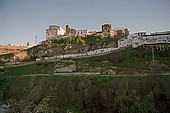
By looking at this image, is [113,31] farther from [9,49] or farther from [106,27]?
[9,49]

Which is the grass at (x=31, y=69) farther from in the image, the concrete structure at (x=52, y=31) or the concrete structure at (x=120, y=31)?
the concrete structure at (x=120, y=31)

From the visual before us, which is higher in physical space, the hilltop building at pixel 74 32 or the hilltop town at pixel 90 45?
the hilltop building at pixel 74 32

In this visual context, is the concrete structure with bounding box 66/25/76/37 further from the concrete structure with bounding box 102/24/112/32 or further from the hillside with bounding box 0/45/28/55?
the hillside with bounding box 0/45/28/55

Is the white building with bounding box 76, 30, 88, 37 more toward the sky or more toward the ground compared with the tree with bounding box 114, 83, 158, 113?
more toward the sky

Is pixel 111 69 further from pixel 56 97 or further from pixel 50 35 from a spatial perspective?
pixel 50 35

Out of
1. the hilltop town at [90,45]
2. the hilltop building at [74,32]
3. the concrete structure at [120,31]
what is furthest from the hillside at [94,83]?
the hilltop building at [74,32]

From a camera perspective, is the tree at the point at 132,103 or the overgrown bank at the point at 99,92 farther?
the overgrown bank at the point at 99,92

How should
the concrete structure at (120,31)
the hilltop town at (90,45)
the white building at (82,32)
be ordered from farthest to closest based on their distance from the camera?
the white building at (82,32), the concrete structure at (120,31), the hilltop town at (90,45)

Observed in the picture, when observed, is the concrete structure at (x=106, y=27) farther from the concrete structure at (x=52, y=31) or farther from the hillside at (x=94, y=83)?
the hillside at (x=94, y=83)

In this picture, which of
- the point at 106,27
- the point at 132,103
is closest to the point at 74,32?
the point at 106,27

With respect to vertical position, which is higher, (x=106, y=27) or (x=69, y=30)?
(x=106, y=27)

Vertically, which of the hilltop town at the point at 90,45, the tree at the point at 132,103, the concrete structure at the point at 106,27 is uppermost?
the concrete structure at the point at 106,27

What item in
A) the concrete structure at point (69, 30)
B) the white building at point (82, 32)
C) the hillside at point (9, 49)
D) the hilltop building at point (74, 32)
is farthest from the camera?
the concrete structure at point (69, 30)

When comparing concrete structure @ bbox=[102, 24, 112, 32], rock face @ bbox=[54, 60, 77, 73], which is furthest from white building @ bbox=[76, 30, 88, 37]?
rock face @ bbox=[54, 60, 77, 73]
